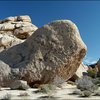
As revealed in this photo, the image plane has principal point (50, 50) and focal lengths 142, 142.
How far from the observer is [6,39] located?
2544 centimetres

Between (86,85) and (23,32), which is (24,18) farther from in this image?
(86,85)

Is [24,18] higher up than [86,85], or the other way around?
[24,18]

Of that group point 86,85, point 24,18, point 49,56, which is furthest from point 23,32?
point 86,85

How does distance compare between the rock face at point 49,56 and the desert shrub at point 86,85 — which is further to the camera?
the rock face at point 49,56

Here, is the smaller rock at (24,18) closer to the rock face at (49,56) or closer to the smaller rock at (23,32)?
the smaller rock at (23,32)

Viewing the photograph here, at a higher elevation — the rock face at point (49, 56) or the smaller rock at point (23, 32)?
the smaller rock at point (23, 32)

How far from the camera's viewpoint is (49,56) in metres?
12.6

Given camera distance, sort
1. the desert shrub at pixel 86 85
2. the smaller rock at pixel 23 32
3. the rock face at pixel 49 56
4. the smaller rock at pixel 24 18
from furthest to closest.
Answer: the smaller rock at pixel 24 18 < the smaller rock at pixel 23 32 < the rock face at pixel 49 56 < the desert shrub at pixel 86 85

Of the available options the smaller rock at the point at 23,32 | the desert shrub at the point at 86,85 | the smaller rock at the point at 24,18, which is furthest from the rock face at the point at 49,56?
the smaller rock at the point at 24,18

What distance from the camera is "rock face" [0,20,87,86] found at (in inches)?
482

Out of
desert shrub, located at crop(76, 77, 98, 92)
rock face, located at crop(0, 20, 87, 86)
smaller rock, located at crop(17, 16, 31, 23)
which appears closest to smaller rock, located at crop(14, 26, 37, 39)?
smaller rock, located at crop(17, 16, 31, 23)

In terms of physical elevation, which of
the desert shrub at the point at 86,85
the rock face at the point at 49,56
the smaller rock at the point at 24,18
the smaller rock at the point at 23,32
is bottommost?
the desert shrub at the point at 86,85

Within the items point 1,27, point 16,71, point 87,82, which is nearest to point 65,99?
point 87,82

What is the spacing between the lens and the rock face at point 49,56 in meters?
12.2
